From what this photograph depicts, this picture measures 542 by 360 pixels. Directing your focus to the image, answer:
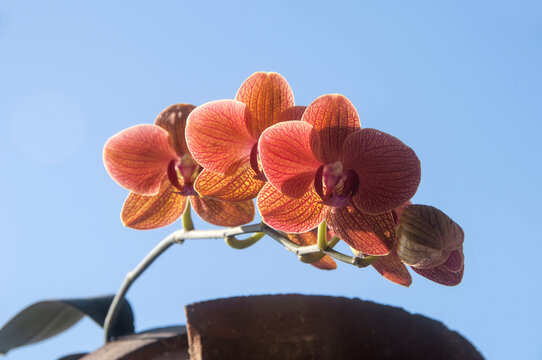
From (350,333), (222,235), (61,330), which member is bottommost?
(61,330)

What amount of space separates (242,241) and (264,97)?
0.20 m

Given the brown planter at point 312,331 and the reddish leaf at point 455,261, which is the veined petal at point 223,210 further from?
the reddish leaf at point 455,261

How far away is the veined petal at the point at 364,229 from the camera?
1.64ft

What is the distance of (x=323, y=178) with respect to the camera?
0.52 metres

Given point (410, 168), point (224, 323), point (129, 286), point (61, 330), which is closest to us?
point (410, 168)

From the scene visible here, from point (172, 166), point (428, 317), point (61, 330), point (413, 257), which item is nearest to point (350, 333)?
point (428, 317)

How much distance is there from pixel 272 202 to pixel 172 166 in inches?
9.5

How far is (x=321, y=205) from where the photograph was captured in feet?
1.71

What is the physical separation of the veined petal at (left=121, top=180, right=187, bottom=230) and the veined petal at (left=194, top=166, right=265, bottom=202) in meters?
0.16

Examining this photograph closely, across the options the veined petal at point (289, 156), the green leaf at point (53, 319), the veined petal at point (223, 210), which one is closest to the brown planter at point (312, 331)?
the veined petal at point (223, 210)

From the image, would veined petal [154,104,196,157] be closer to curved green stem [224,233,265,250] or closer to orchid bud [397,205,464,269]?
curved green stem [224,233,265,250]

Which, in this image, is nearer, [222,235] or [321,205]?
[321,205]

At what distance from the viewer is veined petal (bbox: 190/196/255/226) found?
72 cm

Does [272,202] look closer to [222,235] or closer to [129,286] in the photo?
[222,235]
